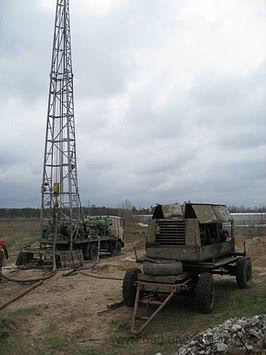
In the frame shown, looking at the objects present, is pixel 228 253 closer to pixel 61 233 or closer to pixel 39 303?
pixel 39 303

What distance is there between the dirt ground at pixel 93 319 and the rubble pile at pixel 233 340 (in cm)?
126

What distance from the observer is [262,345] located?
7379 millimetres

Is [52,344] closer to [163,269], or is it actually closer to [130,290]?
[130,290]

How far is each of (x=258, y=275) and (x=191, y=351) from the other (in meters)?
9.32

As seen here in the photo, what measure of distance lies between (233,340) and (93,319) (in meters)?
4.58

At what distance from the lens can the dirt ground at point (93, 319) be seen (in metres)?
9.33

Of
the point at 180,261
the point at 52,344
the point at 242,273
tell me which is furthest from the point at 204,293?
the point at 52,344

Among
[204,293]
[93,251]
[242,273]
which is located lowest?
[204,293]

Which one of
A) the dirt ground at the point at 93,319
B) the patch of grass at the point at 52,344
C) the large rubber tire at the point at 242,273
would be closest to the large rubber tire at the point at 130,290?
the dirt ground at the point at 93,319

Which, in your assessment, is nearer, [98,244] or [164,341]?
[164,341]

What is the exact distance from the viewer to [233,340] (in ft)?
24.7

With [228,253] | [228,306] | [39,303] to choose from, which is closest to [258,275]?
[228,253]

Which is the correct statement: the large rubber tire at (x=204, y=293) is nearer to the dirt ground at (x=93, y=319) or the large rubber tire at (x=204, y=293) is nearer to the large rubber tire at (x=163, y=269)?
the dirt ground at (x=93, y=319)

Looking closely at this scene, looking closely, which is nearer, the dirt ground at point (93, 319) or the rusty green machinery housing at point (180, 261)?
the dirt ground at point (93, 319)
